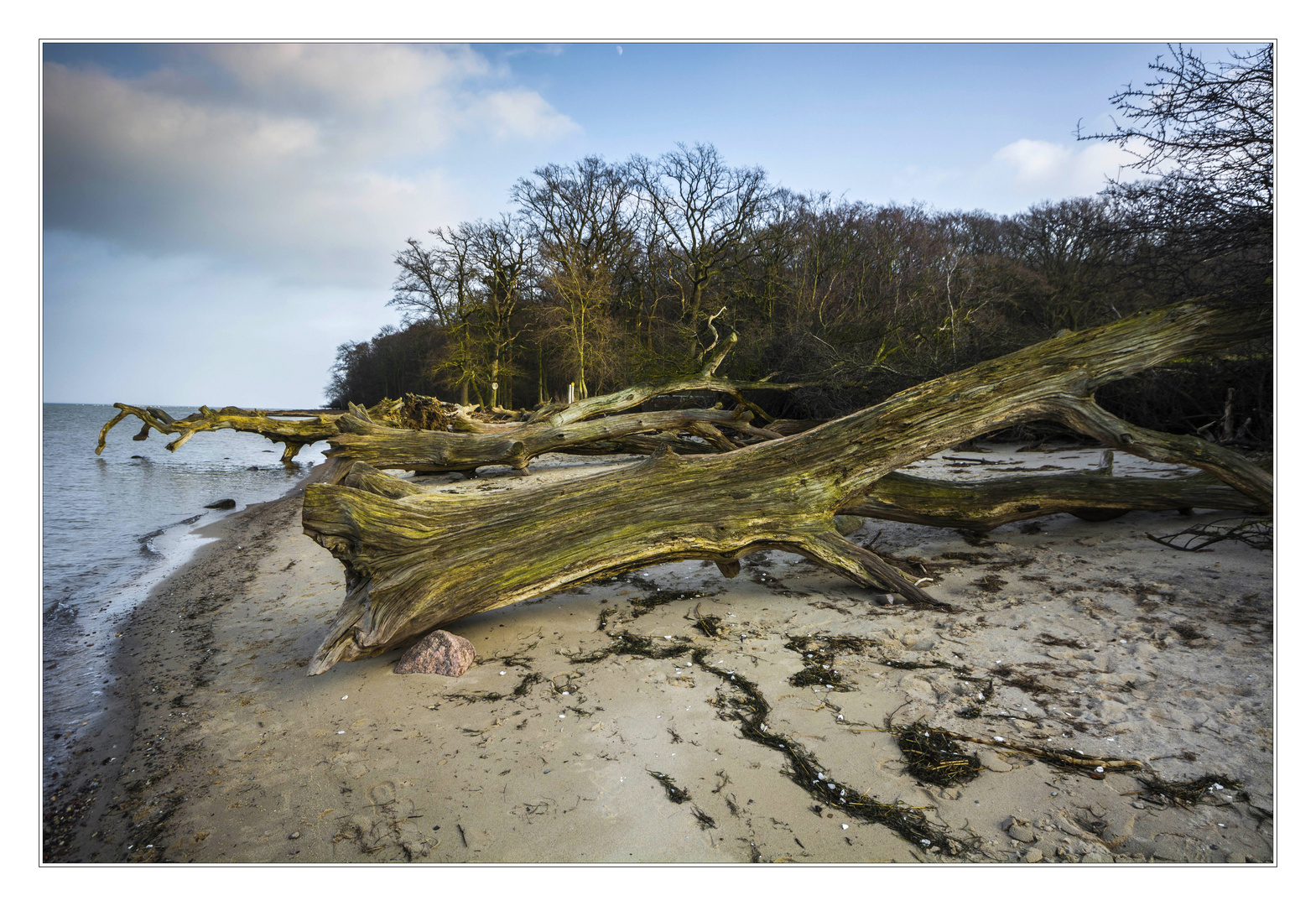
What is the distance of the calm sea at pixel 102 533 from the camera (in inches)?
146

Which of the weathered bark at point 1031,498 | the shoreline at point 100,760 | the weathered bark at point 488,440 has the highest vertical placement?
the weathered bark at point 488,440

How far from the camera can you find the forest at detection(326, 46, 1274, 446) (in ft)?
13.1

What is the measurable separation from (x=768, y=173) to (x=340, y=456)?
1653 cm

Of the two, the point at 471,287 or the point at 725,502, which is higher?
the point at 471,287

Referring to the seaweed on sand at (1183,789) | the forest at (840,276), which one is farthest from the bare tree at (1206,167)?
the seaweed on sand at (1183,789)

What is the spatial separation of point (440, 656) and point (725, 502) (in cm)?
196

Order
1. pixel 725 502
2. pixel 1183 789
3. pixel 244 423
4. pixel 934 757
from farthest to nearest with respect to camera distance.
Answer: pixel 244 423 < pixel 725 502 < pixel 934 757 < pixel 1183 789

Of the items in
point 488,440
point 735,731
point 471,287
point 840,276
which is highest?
point 471,287

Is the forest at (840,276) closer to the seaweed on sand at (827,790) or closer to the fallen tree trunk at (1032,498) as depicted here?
the fallen tree trunk at (1032,498)

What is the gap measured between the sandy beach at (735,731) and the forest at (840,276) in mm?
2298

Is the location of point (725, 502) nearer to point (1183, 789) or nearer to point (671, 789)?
point (671, 789)

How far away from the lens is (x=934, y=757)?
2324 mm

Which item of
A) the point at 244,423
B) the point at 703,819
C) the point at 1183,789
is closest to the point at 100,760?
the point at 703,819
